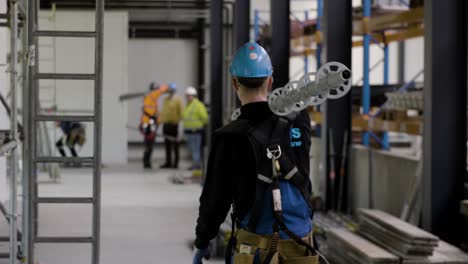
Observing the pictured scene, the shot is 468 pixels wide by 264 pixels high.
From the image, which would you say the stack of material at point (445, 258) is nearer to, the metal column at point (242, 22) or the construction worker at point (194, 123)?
the metal column at point (242, 22)

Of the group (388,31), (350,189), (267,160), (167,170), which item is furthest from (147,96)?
(267,160)

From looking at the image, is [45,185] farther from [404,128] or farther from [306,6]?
[306,6]

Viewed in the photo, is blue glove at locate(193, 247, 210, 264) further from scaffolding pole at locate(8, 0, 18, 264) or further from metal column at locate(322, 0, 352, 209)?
metal column at locate(322, 0, 352, 209)

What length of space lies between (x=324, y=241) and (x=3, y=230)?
4.42 meters

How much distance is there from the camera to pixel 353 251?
7.95 m

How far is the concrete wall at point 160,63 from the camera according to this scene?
97.3 ft

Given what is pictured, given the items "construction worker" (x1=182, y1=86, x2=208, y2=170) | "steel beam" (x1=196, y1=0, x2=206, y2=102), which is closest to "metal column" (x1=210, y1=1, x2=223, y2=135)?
"construction worker" (x1=182, y1=86, x2=208, y2=170)

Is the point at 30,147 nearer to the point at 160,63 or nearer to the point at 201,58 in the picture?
the point at 201,58

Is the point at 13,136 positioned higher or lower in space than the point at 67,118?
lower

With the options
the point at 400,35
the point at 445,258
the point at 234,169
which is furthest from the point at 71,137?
the point at 234,169

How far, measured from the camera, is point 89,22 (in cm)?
2247

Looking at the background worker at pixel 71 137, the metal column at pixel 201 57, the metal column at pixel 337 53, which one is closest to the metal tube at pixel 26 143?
the metal column at pixel 337 53

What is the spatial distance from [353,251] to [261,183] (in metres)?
4.03

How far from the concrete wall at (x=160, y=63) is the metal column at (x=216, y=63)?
12.5 meters
